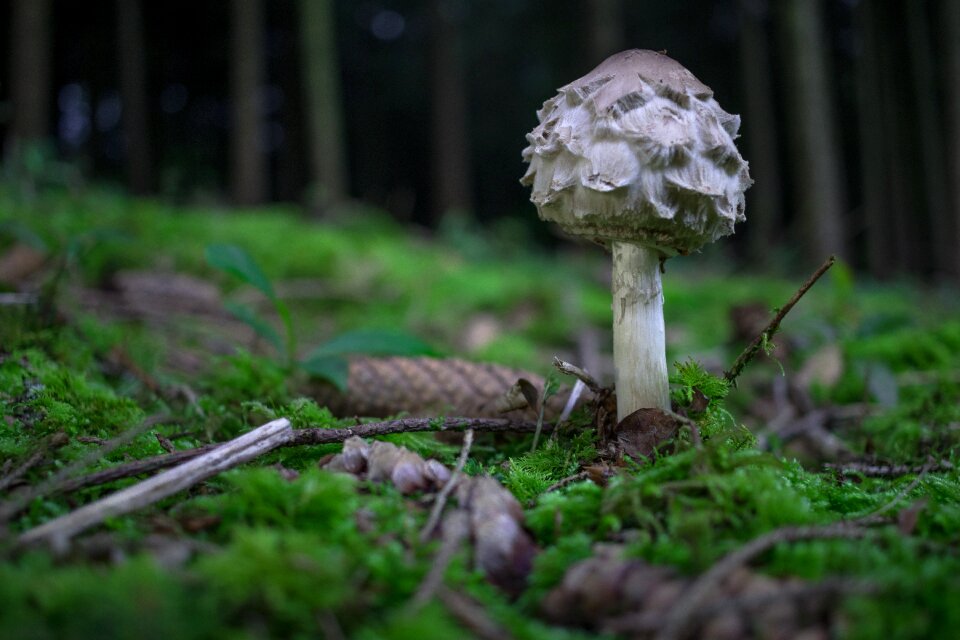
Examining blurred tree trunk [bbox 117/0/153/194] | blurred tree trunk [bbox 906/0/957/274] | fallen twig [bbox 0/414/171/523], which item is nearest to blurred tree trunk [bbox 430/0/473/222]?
blurred tree trunk [bbox 117/0/153/194]

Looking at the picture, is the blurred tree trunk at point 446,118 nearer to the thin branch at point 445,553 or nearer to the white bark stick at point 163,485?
the white bark stick at point 163,485

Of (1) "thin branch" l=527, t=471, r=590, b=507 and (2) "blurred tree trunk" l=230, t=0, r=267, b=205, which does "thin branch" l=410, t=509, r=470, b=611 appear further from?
(2) "blurred tree trunk" l=230, t=0, r=267, b=205

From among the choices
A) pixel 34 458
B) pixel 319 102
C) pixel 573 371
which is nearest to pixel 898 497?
pixel 573 371

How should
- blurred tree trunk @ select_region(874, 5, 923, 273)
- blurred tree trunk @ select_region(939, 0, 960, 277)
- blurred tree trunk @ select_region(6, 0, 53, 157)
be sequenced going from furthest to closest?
blurred tree trunk @ select_region(874, 5, 923, 273), blurred tree trunk @ select_region(939, 0, 960, 277), blurred tree trunk @ select_region(6, 0, 53, 157)

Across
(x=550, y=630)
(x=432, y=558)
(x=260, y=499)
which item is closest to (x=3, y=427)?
(x=260, y=499)

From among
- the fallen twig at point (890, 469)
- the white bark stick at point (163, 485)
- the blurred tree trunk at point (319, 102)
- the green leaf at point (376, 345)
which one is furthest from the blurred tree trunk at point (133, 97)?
the fallen twig at point (890, 469)
